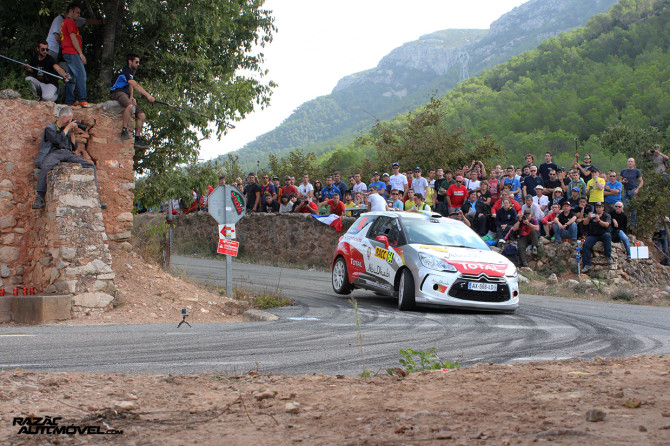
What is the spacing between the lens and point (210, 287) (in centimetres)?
1666

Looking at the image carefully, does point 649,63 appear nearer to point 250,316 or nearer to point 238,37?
point 238,37

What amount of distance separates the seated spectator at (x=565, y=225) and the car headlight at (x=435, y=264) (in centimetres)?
851

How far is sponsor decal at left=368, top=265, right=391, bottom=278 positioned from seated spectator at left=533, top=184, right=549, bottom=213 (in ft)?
26.2

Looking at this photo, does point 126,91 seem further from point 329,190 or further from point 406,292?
point 329,190

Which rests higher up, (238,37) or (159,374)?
(238,37)

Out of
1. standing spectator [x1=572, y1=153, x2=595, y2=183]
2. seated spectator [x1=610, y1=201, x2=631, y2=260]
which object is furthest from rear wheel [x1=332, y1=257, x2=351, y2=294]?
standing spectator [x1=572, y1=153, x2=595, y2=183]

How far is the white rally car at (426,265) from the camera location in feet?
43.6

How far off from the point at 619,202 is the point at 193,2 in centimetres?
1257

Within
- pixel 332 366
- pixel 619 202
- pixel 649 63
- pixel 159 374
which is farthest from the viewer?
pixel 649 63

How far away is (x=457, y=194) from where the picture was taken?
71.9 ft

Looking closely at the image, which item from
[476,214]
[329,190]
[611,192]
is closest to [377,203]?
[476,214]

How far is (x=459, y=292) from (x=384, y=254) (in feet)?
6.52

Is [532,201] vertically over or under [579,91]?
under

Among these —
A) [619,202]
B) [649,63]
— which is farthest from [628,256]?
[649,63]
